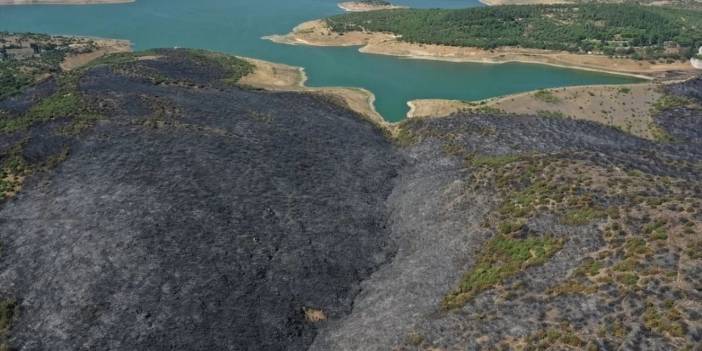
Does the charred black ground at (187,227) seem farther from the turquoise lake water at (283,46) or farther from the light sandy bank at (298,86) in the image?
the turquoise lake water at (283,46)

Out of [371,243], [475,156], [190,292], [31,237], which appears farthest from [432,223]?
[31,237]

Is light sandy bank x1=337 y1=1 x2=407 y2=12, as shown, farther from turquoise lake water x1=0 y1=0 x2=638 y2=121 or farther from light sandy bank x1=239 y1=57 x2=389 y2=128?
light sandy bank x1=239 y1=57 x2=389 y2=128

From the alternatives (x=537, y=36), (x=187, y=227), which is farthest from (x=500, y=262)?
(x=537, y=36)

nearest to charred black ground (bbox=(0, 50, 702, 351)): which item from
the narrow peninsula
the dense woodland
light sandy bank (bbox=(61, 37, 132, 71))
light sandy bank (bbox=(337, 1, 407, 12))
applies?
light sandy bank (bbox=(61, 37, 132, 71))

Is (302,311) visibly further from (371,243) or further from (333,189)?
(333,189)

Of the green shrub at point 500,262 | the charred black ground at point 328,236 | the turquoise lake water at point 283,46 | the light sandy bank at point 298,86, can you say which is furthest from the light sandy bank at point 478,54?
the green shrub at point 500,262

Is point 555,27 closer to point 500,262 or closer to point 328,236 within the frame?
point 328,236
